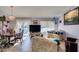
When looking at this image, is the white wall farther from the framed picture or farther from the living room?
the framed picture

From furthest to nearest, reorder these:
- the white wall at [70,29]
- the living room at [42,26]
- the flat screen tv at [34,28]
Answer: the flat screen tv at [34,28]
the white wall at [70,29]
the living room at [42,26]

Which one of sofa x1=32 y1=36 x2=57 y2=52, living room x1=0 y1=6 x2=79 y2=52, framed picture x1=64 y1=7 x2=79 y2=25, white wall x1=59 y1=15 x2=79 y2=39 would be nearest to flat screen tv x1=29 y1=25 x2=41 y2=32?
living room x1=0 y1=6 x2=79 y2=52

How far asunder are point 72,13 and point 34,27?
144cm

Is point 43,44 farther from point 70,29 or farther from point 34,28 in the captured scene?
point 70,29

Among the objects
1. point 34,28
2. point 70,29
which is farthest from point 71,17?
point 34,28

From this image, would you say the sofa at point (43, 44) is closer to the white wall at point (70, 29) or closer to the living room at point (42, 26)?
the living room at point (42, 26)

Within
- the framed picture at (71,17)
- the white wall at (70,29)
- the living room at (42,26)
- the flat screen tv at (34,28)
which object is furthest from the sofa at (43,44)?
the framed picture at (71,17)

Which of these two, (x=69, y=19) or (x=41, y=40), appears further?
(x=69, y=19)

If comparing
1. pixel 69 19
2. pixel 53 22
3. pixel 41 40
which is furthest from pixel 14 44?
pixel 69 19

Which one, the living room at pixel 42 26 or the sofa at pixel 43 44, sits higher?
the living room at pixel 42 26

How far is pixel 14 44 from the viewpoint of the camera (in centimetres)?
519

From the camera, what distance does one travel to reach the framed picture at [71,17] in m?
3.81

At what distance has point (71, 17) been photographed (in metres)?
4.07
